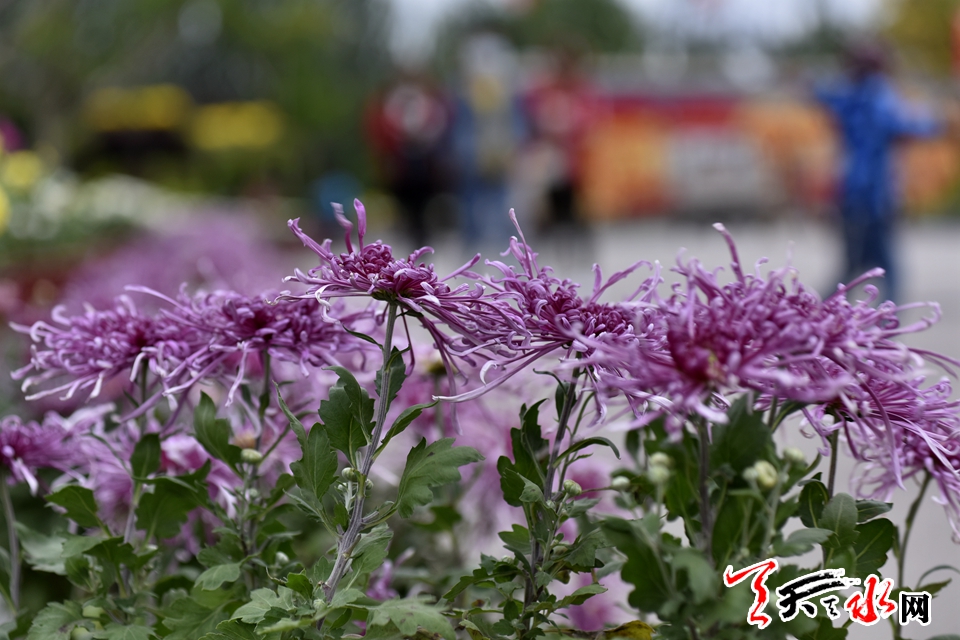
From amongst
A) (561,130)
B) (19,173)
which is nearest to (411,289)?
(19,173)

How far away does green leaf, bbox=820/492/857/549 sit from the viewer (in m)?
0.93

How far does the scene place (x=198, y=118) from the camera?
39.7 metres

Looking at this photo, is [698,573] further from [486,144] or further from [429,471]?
[486,144]

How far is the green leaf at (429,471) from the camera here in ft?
3.15

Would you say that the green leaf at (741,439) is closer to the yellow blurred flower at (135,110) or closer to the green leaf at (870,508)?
the green leaf at (870,508)

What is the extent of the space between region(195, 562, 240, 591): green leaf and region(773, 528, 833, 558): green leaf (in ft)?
1.73

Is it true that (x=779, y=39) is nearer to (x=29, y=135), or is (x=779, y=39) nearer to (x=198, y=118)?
(x=198, y=118)

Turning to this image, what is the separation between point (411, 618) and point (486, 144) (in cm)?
929

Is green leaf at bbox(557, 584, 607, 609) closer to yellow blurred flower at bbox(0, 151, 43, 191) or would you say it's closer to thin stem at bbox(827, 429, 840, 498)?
thin stem at bbox(827, 429, 840, 498)

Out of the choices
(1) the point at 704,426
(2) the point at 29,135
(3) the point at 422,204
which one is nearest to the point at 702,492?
(1) the point at 704,426

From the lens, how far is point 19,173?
8438mm

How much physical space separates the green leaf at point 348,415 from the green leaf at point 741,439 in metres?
0.34

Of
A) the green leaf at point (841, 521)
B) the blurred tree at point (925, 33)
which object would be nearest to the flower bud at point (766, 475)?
the green leaf at point (841, 521)

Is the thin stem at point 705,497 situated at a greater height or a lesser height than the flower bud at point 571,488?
lesser
